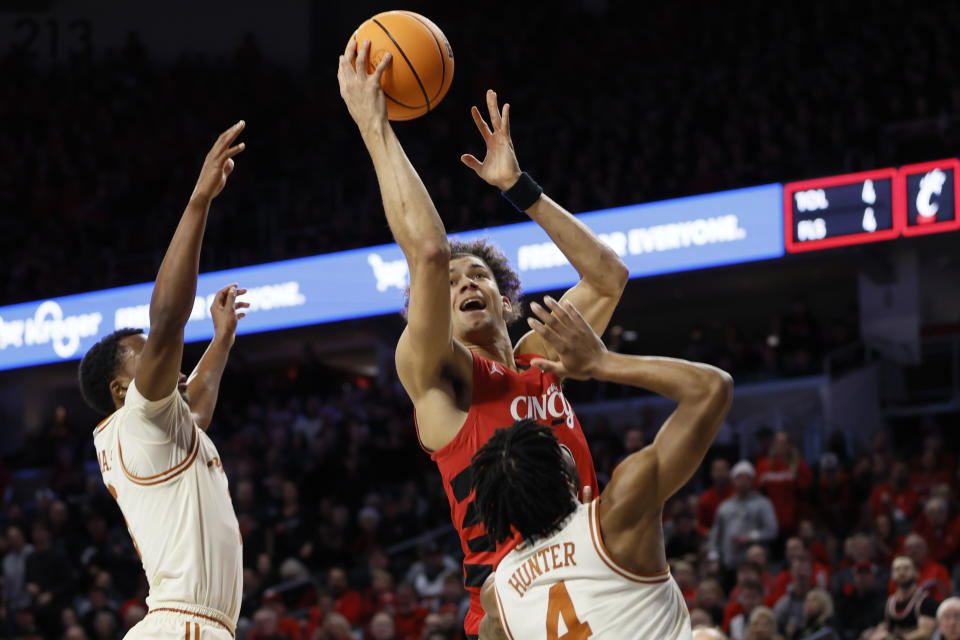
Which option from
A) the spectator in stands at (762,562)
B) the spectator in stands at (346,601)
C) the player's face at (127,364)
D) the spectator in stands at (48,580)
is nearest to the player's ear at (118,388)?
the player's face at (127,364)

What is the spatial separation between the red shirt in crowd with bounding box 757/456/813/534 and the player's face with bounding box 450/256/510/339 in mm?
7076

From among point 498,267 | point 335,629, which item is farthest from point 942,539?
point 498,267

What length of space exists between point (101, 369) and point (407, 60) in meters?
1.42

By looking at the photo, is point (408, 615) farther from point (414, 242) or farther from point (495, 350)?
point (414, 242)

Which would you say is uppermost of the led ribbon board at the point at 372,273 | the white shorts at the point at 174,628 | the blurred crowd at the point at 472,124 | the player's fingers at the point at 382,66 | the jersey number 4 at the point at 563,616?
the blurred crowd at the point at 472,124

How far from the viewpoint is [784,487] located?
1062 cm

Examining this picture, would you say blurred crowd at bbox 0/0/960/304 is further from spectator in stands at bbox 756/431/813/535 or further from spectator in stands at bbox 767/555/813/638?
spectator in stands at bbox 767/555/813/638

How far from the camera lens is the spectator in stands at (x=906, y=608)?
810cm

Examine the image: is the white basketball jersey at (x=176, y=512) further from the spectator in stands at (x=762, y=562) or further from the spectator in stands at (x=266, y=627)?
the spectator in stands at (x=266, y=627)

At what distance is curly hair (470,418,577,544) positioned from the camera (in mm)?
2965

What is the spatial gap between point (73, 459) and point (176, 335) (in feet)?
46.7

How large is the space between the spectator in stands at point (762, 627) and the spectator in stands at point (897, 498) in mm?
2399

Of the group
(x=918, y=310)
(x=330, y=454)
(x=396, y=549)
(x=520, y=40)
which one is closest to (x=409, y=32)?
(x=396, y=549)

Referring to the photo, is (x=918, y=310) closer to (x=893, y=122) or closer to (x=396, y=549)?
(x=893, y=122)
